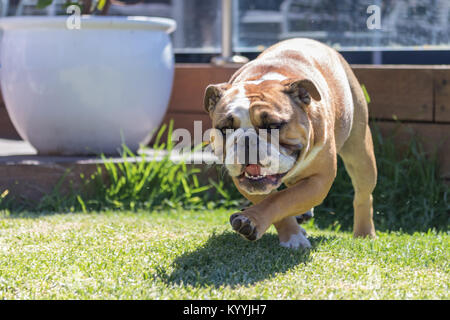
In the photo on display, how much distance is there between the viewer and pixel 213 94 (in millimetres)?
2738

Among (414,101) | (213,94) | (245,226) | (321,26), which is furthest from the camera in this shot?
(321,26)

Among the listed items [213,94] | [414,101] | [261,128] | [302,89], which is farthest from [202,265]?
[414,101]

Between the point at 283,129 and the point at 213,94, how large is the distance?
1.16ft

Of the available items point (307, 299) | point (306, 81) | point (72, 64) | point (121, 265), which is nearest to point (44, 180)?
point (72, 64)

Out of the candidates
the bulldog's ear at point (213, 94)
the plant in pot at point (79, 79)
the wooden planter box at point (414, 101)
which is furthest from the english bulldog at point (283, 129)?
Result: the plant in pot at point (79, 79)

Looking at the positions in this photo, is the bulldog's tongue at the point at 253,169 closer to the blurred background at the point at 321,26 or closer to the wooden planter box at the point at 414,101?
the wooden planter box at the point at 414,101

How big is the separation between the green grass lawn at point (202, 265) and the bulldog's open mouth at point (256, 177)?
32cm

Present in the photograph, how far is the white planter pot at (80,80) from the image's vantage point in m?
4.34

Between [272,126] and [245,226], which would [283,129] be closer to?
[272,126]

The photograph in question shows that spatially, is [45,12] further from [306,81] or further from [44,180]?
[306,81]

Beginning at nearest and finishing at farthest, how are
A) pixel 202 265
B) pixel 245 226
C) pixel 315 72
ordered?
pixel 245 226 → pixel 202 265 → pixel 315 72

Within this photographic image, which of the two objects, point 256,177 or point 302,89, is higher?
point 302,89

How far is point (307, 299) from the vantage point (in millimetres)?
2227

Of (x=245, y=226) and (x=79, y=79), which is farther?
(x=79, y=79)
